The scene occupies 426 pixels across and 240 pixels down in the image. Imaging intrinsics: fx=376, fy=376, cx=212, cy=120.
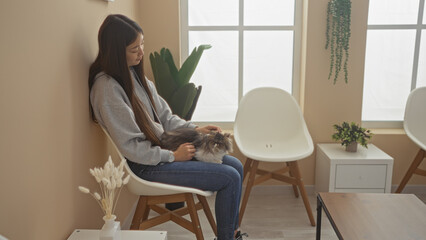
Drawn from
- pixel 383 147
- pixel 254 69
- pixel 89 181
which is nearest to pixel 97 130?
pixel 89 181

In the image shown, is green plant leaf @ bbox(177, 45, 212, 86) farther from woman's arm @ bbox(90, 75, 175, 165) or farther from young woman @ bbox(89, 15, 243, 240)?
woman's arm @ bbox(90, 75, 175, 165)

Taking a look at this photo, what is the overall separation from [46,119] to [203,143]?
0.83 metres

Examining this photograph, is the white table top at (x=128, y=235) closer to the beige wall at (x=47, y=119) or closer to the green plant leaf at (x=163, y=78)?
the beige wall at (x=47, y=119)

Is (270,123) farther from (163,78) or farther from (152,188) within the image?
(152,188)

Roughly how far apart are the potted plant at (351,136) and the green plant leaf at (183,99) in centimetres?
117

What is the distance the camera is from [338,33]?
2.84 m

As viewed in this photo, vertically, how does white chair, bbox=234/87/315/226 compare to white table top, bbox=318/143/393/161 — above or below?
above

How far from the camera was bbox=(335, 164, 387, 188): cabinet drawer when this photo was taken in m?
2.67

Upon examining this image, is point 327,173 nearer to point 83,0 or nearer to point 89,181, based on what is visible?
point 89,181

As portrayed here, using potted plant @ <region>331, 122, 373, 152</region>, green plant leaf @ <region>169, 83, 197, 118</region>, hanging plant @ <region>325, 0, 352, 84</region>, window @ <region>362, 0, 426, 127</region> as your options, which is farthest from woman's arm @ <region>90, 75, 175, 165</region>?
window @ <region>362, 0, 426, 127</region>

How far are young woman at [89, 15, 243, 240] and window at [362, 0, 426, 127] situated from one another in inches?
73.8

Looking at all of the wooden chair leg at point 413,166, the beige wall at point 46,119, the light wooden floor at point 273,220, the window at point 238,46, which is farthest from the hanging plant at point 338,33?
the beige wall at point 46,119

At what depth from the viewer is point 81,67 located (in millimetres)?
1694

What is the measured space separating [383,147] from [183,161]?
1910mm
